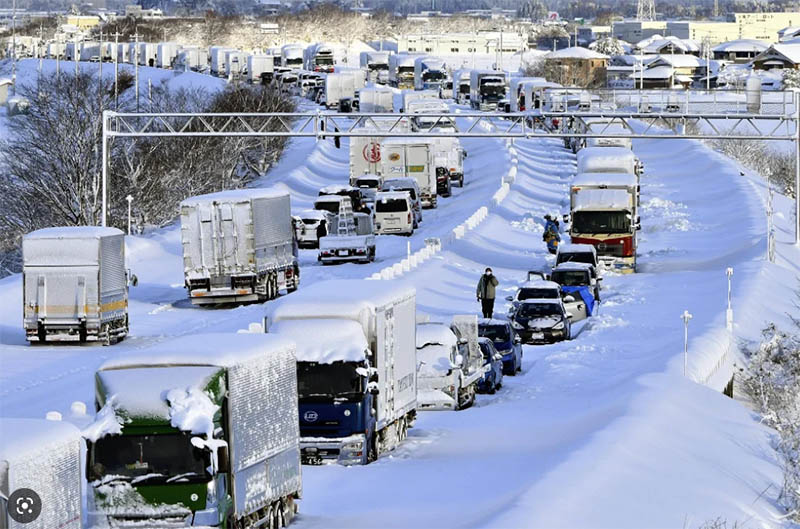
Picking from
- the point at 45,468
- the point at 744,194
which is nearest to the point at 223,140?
the point at 744,194

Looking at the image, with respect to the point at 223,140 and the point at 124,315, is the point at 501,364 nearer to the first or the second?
the point at 124,315

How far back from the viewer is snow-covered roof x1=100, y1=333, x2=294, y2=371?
17.4 metres

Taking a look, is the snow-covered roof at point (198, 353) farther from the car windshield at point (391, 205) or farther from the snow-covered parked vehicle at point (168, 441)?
the car windshield at point (391, 205)

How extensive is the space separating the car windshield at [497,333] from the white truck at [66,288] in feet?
28.0

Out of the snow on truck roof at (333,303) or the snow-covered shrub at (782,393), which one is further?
the snow-covered shrub at (782,393)

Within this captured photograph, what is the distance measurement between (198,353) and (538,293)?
76.1ft

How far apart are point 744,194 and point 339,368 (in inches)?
2239

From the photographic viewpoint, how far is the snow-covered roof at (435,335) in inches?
1117

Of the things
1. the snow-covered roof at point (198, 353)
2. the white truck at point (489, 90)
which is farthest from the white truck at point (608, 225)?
the white truck at point (489, 90)

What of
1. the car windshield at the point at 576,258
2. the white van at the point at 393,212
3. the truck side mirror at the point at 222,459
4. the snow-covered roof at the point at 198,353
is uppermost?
the snow-covered roof at the point at 198,353

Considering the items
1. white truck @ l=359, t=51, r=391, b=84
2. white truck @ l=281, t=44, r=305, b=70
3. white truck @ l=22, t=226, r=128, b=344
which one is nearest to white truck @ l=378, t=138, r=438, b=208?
white truck @ l=22, t=226, r=128, b=344

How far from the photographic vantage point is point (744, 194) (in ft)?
252

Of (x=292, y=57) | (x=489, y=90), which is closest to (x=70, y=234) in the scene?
(x=489, y=90)

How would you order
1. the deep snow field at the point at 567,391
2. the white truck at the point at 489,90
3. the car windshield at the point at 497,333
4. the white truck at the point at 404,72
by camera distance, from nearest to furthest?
1. the deep snow field at the point at 567,391
2. the car windshield at the point at 497,333
3. the white truck at the point at 489,90
4. the white truck at the point at 404,72
